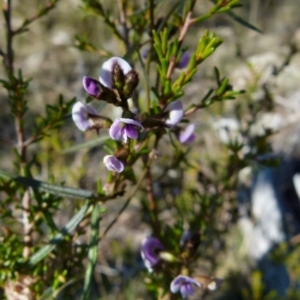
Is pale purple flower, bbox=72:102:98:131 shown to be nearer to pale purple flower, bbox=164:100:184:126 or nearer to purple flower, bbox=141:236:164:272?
pale purple flower, bbox=164:100:184:126

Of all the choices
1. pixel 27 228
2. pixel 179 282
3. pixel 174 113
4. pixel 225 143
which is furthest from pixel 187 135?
pixel 225 143

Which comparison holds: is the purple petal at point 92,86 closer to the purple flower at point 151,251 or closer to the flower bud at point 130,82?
the flower bud at point 130,82

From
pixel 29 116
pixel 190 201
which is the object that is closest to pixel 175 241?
pixel 190 201

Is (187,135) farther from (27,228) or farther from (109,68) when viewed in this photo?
(27,228)

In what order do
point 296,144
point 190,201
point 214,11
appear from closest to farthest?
point 214,11 < point 190,201 < point 296,144

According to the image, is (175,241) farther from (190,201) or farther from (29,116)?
(29,116)

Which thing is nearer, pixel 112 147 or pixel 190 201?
pixel 112 147

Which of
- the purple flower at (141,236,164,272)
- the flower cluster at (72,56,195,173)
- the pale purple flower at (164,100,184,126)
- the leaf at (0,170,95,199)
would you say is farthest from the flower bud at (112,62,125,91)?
the purple flower at (141,236,164,272)
